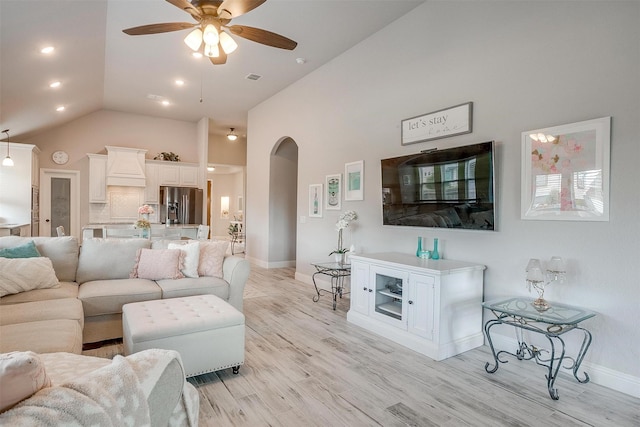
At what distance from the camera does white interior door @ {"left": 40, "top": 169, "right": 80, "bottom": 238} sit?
7.57 m

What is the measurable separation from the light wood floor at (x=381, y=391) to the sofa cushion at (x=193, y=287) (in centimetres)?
58

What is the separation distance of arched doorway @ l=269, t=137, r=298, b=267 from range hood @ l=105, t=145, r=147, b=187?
336cm

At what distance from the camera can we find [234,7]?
281 cm

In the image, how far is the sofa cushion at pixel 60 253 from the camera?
3375 mm

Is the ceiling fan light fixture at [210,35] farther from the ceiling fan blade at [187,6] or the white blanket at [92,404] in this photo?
the white blanket at [92,404]

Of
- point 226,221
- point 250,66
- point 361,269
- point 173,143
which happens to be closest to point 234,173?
point 226,221

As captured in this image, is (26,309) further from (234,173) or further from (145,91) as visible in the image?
(234,173)

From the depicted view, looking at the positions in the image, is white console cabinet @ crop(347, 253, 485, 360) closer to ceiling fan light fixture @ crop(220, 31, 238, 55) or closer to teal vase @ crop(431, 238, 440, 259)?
teal vase @ crop(431, 238, 440, 259)

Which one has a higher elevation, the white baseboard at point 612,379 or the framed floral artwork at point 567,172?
the framed floral artwork at point 567,172

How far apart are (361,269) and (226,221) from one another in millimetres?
10699

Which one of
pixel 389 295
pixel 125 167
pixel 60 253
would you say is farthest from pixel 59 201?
pixel 389 295

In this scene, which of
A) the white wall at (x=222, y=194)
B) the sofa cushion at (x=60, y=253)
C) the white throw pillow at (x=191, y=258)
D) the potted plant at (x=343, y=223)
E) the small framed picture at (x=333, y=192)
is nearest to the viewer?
the sofa cushion at (x=60, y=253)

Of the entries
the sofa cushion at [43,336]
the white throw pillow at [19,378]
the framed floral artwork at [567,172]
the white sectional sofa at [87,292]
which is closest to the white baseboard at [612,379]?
the framed floral artwork at [567,172]

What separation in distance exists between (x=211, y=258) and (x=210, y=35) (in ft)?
7.14
